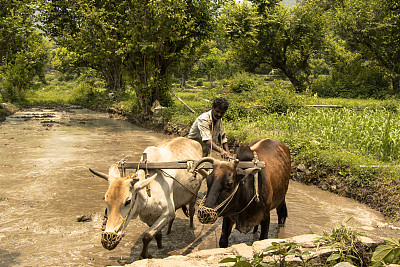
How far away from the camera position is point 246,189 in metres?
4.70

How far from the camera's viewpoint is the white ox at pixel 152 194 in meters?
4.02

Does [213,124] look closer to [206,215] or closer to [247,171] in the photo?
[247,171]

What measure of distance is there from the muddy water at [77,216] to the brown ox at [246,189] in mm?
880

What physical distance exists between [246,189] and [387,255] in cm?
180

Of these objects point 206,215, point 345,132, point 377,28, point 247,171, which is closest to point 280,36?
point 377,28

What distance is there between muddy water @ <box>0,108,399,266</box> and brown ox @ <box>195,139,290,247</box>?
880mm

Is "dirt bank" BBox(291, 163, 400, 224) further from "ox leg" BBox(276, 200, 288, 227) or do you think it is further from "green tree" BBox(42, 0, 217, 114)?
"green tree" BBox(42, 0, 217, 114)

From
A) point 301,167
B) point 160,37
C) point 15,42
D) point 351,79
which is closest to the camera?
point 301,167

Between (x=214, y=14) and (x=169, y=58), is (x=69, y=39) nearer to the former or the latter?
(x=169, y=58)

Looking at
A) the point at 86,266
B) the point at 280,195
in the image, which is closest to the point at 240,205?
the point at 280,195

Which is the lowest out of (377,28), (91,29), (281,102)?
(281,102)

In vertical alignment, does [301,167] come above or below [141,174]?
below

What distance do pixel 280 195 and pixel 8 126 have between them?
16.8m

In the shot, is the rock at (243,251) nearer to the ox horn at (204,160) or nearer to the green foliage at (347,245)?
the green foliage at (347,245)
